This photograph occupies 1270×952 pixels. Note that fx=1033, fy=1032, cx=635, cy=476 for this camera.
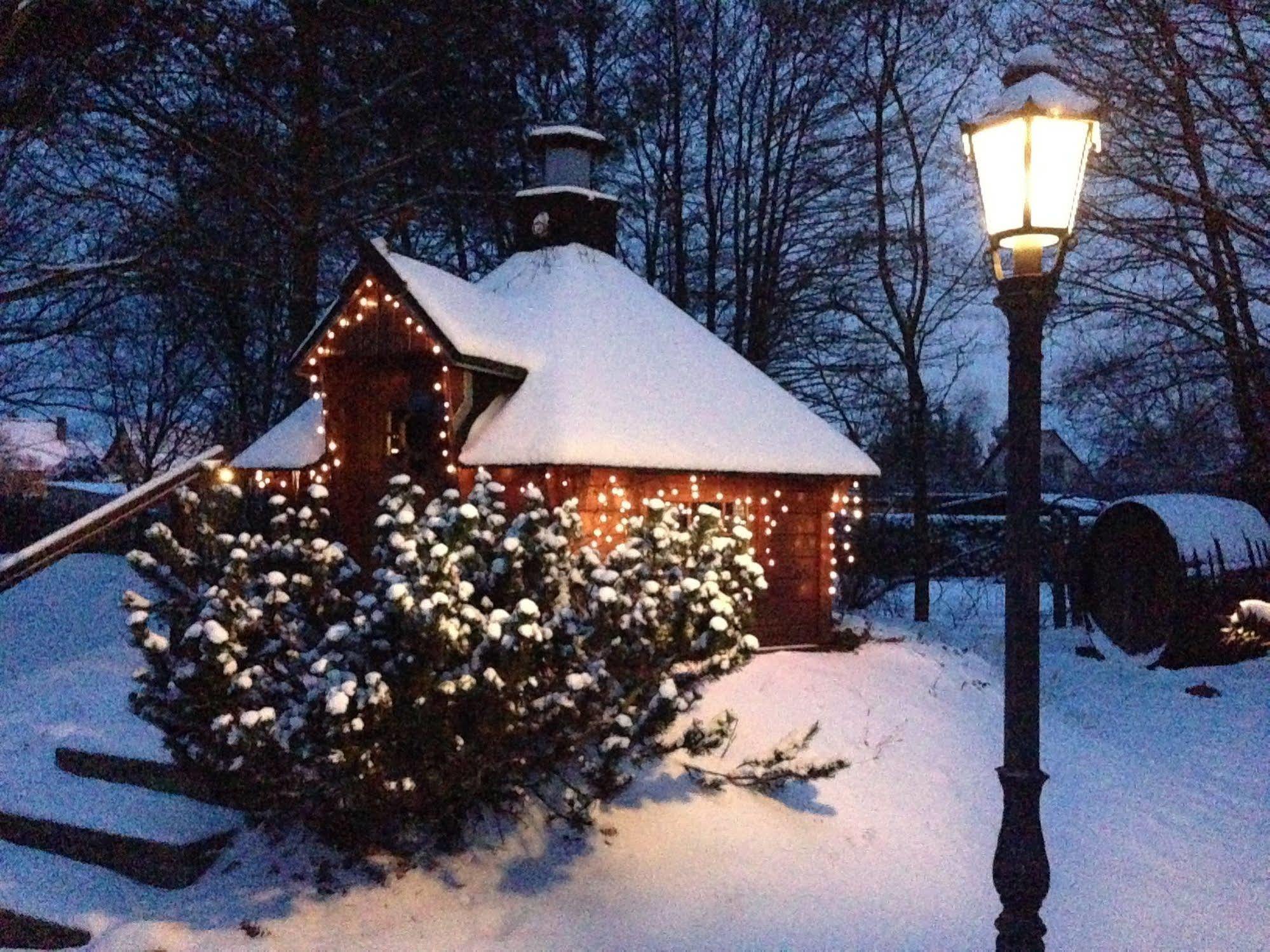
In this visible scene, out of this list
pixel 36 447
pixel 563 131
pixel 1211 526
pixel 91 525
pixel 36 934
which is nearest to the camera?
pixel 36 934

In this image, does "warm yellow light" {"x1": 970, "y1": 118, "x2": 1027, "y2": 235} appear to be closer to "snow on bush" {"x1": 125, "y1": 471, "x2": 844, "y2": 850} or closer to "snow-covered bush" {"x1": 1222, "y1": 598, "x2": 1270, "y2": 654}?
"snow on bush" {"x1": 125, "y1": 471, "x2": 844, "y2": 850}

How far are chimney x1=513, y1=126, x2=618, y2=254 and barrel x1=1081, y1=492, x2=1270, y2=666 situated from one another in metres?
8.91

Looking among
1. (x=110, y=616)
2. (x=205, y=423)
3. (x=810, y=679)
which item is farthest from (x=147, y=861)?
(x=205, y=423)

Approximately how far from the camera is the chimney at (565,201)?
13453 mm

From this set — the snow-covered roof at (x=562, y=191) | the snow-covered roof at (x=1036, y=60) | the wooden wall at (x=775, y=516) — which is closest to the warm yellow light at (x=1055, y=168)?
the snow-covered roof at (x=1036, y=60)

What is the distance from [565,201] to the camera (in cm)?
1339

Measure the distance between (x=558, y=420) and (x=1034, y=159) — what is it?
20.8 ft

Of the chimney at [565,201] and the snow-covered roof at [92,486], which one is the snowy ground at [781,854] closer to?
the chimney at [565,201]

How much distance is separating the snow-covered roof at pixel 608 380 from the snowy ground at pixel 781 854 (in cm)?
234

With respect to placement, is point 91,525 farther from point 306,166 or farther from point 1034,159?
point 1034,159

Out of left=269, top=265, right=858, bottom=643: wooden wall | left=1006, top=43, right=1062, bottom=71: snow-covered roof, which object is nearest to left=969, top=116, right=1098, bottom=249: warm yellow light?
left=1006, top=43, right=1062, bottom=71: snow-covered roof

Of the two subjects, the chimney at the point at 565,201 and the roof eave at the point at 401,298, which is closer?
the roof eave at the point at 401,298

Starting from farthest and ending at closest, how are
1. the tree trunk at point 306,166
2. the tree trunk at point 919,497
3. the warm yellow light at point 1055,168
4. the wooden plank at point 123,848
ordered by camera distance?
the tree trunk at point 919,497 < the tree trunk at point 306,166 < the wooden plank at point 123,848 < the warm yellow light at point 1055,168

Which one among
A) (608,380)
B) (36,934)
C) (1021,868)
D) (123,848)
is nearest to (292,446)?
(608,380)
